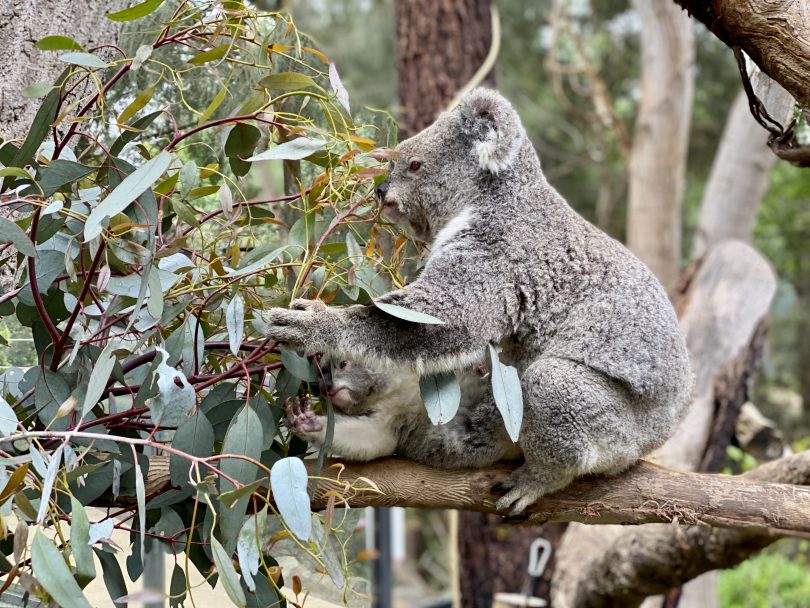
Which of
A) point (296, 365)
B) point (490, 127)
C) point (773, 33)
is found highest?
point (773, 33)

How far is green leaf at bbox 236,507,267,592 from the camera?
144 cm

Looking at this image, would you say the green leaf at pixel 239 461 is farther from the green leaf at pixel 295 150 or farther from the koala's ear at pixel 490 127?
the koala's ear at pixel 490 127

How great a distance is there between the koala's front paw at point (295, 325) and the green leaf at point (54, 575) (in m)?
0.60

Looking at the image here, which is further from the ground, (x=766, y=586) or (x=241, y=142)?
(x=241, y=142)

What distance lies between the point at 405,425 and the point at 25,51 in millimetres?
1209

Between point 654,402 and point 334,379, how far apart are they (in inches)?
31.1

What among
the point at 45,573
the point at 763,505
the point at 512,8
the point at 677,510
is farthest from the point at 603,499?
the point at 512,8

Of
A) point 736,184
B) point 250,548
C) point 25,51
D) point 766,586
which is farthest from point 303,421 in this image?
point 766,586

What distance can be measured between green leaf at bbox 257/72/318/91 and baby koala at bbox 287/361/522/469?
671mm

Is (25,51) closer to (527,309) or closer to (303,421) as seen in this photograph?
(303,421)

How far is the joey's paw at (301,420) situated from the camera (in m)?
1.88

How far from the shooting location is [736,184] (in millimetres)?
6402

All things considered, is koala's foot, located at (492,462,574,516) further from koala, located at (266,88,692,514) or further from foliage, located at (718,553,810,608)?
→ foliage, located at (718,553,810,608)

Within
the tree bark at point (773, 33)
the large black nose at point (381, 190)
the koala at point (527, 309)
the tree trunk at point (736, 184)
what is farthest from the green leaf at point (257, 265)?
the tree trunk at point (736, 184)
